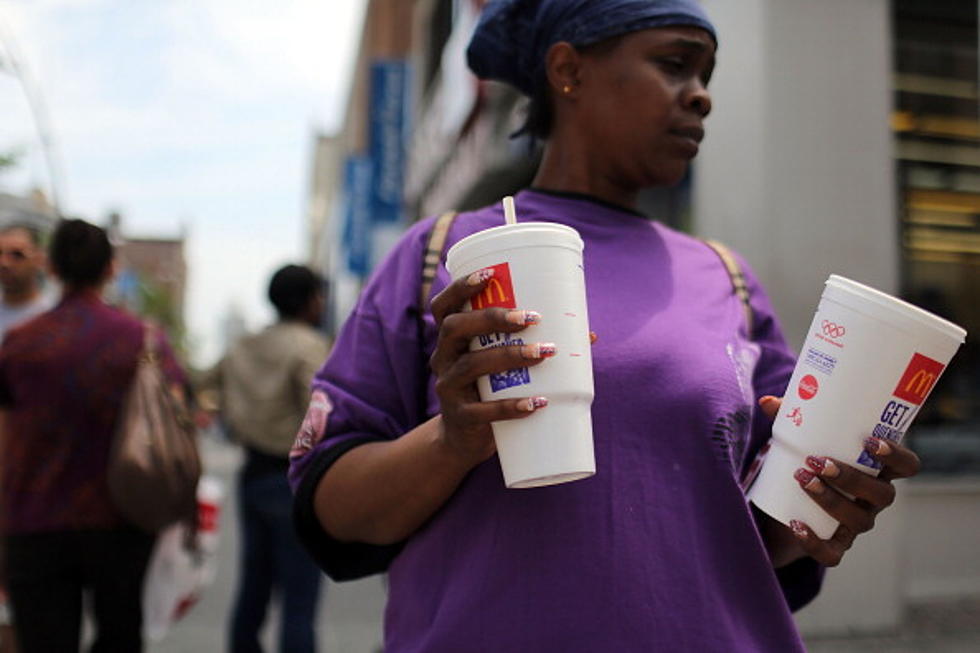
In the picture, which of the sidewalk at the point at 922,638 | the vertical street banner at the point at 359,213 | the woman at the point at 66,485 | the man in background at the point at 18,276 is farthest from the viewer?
the vertical street banner at the point at 359,213

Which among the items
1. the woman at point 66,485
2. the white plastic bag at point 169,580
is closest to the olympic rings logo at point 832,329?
the woman at point 66,485

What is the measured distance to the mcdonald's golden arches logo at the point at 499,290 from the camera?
1.15 m

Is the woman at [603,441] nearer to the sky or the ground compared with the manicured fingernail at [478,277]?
nearer to the ground

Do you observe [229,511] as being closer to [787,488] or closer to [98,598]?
[98,598]

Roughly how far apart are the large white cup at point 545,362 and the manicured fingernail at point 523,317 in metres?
0.02

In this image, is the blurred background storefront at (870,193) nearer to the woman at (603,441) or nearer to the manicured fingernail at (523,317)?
the woman at (603,441)

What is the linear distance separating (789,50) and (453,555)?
4.65m

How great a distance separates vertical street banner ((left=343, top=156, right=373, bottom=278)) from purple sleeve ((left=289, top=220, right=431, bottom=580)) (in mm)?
17432

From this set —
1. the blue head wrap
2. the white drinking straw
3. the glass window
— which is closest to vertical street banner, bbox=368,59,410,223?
the glass window

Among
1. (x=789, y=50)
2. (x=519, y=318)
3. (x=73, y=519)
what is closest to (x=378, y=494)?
(x=519, y=318)

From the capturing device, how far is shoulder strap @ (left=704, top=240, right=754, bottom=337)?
5.30 feet

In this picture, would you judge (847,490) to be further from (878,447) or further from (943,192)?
(943,192)

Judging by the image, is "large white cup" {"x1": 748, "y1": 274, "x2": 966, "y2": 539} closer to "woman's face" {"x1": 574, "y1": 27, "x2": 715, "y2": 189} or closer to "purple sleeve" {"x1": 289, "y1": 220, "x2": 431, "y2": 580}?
"woman's face" {"x1": 574, "y1": 27, "x2": 715, "y2": 189}

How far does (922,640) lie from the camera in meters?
5.13
